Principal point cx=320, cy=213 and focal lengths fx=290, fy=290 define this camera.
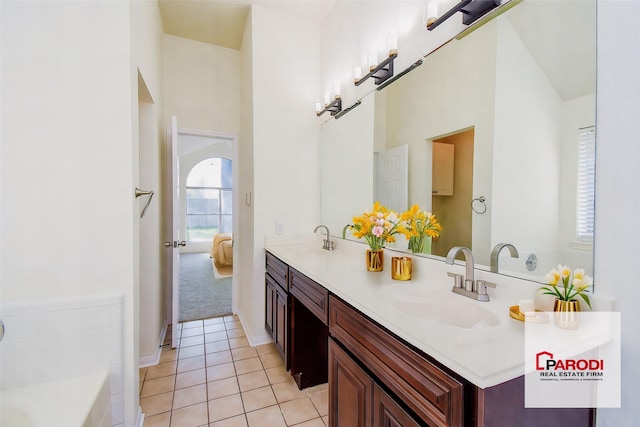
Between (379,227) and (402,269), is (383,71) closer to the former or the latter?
(379,227)

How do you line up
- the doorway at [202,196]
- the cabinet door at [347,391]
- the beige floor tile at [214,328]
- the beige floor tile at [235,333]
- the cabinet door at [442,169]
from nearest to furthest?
the cabinet door at [347,391] < the cabinet door at [442,169] < the beige floor tile at [235,333] < the beige floor tile at [214,328] < the doorway at [202,196]

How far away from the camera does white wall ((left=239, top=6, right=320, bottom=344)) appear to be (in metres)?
2.65

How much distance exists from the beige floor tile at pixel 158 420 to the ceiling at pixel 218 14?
3.23m

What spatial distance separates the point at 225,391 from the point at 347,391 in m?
1.19

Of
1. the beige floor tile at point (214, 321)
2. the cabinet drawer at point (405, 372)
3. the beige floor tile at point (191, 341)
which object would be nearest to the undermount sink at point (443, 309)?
the cabinet drawer at point (405, 372)

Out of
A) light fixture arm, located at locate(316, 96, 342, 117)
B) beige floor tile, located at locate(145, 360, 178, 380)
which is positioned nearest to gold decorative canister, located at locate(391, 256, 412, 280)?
light fixture arm, located at locate(316, 96, 342, 117)

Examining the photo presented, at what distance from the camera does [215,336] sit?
2.86 meters

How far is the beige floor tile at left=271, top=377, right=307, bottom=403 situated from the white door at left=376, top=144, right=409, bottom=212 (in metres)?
1.43

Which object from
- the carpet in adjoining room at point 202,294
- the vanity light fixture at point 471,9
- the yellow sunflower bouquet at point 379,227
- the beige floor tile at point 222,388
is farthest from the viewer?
the carpet in adjoining room at point 202,294

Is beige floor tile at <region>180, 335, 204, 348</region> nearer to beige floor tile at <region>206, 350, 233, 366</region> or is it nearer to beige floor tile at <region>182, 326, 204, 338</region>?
beige floor tile at <region>182, 326, 204, 338</region>

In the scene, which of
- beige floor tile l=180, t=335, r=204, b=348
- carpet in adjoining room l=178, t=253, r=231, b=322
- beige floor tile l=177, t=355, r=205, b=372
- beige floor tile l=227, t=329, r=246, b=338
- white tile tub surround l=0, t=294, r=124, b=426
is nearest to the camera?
white tile tub surround l=0, t=294, r=124, b=426

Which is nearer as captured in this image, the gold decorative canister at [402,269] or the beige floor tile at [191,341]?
the gold decorative canister at [402,269]

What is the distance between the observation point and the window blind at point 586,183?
37.4 inches

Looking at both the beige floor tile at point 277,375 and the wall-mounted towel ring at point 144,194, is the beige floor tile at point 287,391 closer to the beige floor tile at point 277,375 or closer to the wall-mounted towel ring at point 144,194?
the beige floor tile at point 277,375
